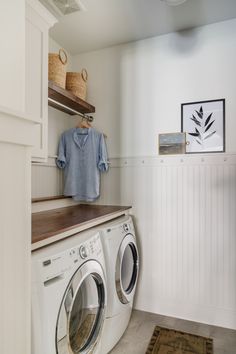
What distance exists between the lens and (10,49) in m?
0.80

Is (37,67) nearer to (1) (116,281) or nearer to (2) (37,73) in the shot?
(2) (37,73)

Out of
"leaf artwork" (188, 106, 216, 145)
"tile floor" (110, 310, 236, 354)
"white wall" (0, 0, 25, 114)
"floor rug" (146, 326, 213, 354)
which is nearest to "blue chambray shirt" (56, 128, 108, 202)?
"leaf artwork" (188, 106, 216, 145)

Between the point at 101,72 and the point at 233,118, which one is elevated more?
the point at 101,72

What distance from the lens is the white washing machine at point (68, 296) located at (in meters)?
0.98

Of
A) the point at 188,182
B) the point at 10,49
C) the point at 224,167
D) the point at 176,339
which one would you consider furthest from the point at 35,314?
the point at 224,167

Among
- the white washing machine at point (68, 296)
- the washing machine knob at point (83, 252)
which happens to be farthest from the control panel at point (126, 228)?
the washing machine knob at point (83, 252)

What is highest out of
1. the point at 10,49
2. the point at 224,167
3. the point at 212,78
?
the point at 212,78

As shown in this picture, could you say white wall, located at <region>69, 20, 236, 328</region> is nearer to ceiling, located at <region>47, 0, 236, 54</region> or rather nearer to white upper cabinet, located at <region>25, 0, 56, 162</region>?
ceiling, located at <region>47, 0, 236, 54</region>

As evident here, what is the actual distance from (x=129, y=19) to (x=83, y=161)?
130 cm

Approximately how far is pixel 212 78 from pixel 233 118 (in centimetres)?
41

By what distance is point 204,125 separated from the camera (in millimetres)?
2094

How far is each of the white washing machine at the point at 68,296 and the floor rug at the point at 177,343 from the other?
511mm

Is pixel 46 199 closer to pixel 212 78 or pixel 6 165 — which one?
pixel 6 165

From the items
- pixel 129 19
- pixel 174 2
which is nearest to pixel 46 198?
pixel 129 19
